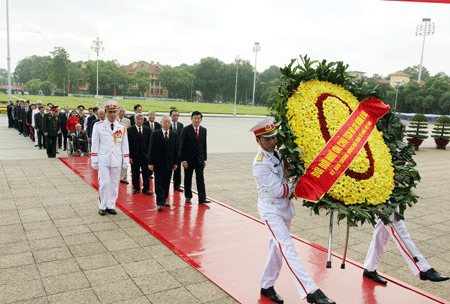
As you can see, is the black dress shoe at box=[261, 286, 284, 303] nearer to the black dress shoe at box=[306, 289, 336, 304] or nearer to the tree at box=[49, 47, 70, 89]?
the black dress shoe at box=[306, 289, 336, 304]

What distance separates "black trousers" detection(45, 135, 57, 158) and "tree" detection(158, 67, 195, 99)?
91.7 metres

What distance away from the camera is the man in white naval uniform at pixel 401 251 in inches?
140

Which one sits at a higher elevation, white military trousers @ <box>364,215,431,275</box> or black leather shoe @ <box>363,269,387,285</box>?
white military trousers @ <box>364,215,431,275</box>

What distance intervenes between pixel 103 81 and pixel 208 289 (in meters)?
99.4

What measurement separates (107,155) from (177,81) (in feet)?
322

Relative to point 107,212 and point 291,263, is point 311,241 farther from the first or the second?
point 107,212

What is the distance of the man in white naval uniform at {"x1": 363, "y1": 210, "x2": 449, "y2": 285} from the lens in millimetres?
3561

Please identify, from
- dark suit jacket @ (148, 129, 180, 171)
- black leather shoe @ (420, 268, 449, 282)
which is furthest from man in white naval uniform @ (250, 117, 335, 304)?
dark suit jacket @ (148, 129, 180, 171)

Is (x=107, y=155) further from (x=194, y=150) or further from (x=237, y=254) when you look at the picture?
(x=237, y=254)

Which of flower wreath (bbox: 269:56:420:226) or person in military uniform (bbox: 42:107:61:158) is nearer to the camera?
flower wreath (bbox: 269:56:420:226)

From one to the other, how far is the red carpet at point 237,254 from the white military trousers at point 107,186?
1.32 feet

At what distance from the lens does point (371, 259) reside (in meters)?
3.88

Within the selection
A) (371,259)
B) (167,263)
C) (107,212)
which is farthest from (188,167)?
(371,259)

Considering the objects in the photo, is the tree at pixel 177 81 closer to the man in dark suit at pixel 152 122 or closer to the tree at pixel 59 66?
the tree at pixel 59 66
